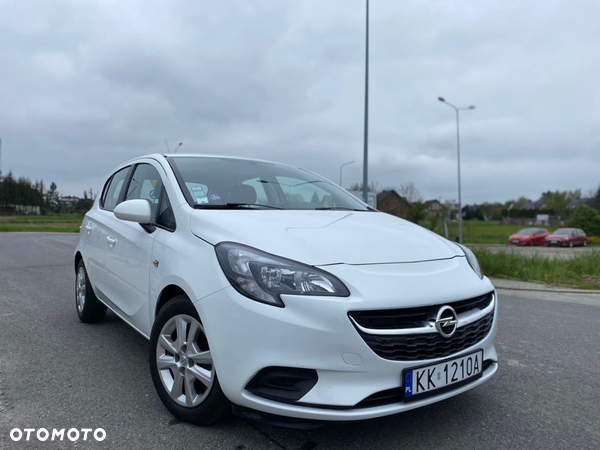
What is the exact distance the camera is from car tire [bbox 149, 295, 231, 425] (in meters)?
2.28

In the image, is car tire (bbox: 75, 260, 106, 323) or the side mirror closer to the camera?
the side mirror

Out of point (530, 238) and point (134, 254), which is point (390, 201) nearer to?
point (530, 238)

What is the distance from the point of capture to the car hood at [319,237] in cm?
225

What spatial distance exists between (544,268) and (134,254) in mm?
9642

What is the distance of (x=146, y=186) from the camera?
11.3 feet

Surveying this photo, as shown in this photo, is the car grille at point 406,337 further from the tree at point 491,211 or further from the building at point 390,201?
the tree at point 491,211

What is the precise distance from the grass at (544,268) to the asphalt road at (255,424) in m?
4.85

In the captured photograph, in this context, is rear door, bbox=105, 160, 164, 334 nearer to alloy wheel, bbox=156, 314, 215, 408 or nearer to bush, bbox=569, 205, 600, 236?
alloy wheel, bbox=156, 314, 215, 408

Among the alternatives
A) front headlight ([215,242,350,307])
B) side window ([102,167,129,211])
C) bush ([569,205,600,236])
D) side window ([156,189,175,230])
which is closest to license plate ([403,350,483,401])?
front headlight ([215,242,350,307])

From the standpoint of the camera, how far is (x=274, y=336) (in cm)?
200

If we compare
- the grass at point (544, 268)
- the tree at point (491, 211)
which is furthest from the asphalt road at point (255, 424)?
the tree at point (491, 211)

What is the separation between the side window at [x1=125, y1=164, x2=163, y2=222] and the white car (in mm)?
91

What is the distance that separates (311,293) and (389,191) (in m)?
62.5

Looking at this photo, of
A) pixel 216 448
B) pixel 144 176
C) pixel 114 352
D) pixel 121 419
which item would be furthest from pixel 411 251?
pixel 114 352
